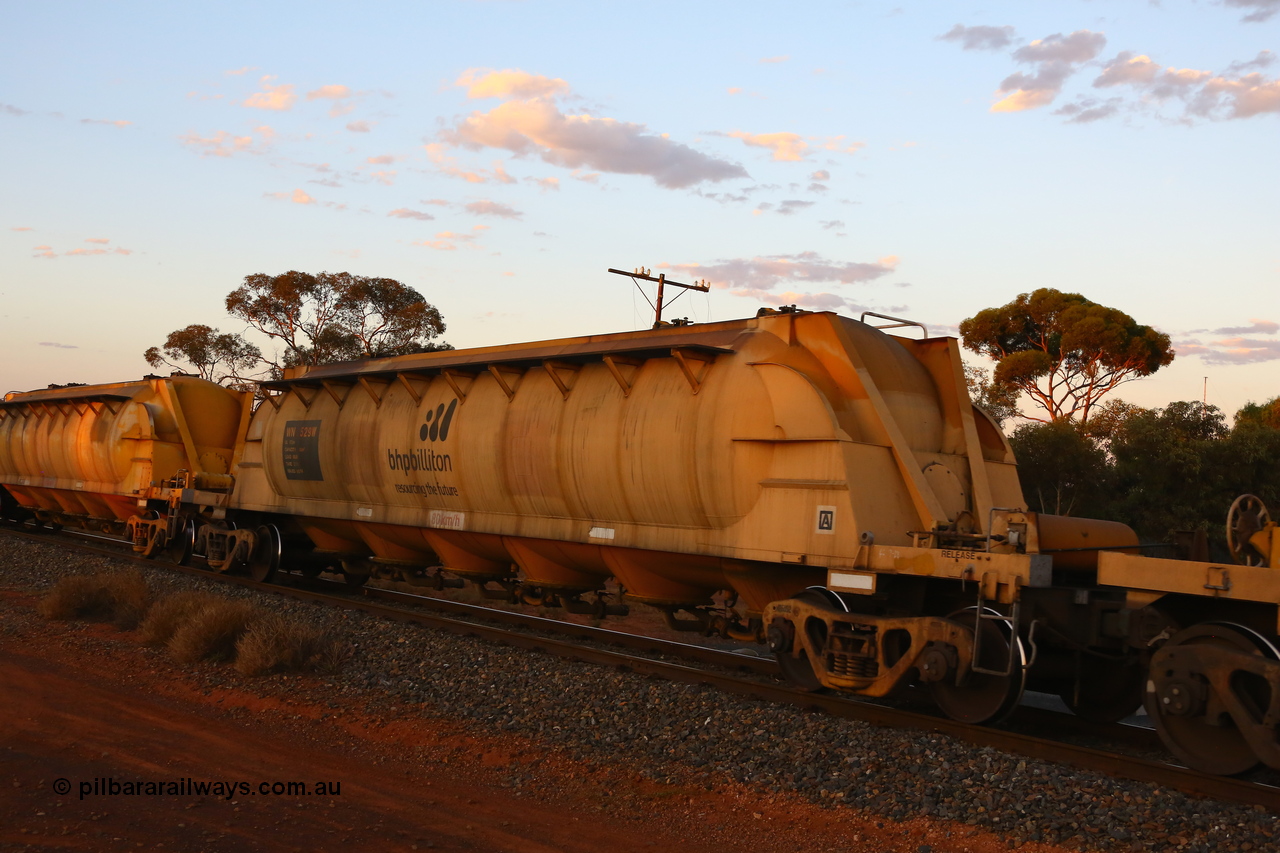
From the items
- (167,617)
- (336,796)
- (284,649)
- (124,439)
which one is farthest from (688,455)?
(124,439)

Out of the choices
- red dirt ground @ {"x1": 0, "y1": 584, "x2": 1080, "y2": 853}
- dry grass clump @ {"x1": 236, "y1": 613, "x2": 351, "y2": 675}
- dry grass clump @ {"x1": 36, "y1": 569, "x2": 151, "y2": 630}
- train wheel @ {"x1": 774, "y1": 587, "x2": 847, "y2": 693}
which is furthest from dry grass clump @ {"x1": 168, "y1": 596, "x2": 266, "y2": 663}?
train wheel @ {"x1": 774, "y1": 587, "x2": 847, "y2": 693}

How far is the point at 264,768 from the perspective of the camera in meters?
7.29

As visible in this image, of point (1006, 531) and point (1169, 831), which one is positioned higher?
point (1006, 531)

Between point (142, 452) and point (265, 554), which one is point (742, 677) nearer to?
point (265, 554)

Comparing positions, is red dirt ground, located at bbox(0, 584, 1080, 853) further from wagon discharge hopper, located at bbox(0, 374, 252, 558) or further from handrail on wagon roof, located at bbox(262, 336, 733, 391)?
wagon discharge hopper, located at bbox(0, 374, 252, 558)

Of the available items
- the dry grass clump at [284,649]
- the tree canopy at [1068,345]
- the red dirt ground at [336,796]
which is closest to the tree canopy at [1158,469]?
Answer: the tree canopy at [1068,345]

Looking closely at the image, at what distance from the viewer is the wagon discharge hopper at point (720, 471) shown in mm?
8953

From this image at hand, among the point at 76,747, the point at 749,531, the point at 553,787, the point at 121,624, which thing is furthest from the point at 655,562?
the point at 121,624

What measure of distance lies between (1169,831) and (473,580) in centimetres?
985

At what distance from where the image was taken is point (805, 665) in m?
9.82

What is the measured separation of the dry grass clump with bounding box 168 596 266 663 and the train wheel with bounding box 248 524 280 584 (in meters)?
6.23

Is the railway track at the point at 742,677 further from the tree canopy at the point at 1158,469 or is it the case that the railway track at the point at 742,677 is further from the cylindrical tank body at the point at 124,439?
the tree canopy at the point at 1158,469

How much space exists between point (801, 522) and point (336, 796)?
4.68 m

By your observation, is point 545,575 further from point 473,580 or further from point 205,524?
point 205,524
